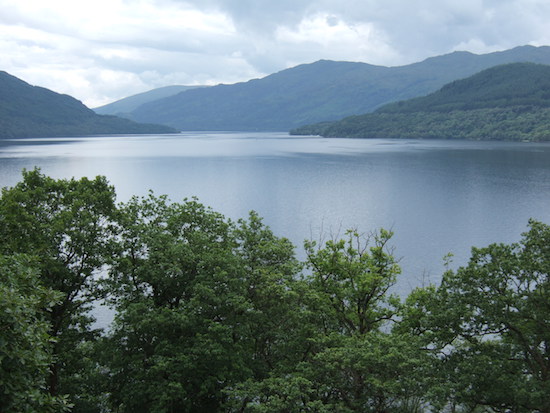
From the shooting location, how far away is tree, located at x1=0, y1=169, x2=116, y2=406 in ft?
79.4

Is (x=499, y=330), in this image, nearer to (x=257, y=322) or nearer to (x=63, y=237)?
(x=257, y=322)

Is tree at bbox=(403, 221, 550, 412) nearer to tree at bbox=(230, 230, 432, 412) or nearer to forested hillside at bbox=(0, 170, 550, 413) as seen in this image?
forested hillside at bbox=(0, 170, 550, 413)

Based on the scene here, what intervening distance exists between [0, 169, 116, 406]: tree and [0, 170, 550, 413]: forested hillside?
98 millimetres

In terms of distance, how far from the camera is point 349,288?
86.7 ft

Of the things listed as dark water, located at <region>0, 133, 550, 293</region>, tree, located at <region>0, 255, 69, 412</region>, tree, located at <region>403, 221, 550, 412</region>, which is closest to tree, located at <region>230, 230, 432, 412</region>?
tree, located at <region>403, 221, 550, 412</region>

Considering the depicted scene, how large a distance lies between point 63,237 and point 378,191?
8503 centimetres

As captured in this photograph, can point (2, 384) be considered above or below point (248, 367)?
above

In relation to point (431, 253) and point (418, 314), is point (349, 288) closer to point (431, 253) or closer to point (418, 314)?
point (418, 314)

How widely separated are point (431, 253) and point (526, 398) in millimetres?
39503

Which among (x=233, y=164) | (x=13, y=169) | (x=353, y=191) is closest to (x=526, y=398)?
(x=353, y=191)

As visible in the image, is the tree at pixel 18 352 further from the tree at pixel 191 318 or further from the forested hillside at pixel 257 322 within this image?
the tree at pixel 191 318

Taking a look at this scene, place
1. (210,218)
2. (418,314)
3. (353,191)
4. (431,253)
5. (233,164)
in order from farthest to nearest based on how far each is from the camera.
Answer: (233,164), (353,191), (431,253), (210,218), (418,314)

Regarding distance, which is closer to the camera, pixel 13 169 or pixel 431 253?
pixel 431 253

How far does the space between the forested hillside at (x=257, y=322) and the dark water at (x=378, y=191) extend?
14859mm
